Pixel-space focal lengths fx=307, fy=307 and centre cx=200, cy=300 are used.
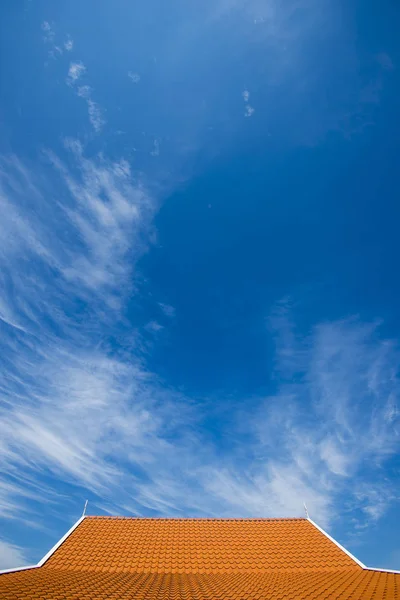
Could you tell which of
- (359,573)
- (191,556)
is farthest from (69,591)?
(359,573)

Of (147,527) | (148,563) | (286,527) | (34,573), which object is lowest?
(34,573)

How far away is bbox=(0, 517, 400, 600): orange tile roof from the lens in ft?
28.9

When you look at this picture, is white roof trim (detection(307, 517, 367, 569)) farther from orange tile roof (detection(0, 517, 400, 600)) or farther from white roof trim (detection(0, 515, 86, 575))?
white roof trim (detection(0, 515, 86, 575))

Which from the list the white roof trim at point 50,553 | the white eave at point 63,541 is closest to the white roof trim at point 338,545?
the white eave at point 63,541

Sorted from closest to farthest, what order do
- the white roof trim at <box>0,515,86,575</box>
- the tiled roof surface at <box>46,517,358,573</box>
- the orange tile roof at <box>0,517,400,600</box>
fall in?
the orange tile roof at <box>0,517,400,600</box> < the white roof trim at <box>0,515,86,575</box> < the tiled roof surface at <box>46,517,358,573</box>

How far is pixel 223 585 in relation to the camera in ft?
33.3

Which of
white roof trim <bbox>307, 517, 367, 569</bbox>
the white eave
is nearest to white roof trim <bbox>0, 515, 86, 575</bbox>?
the white eave

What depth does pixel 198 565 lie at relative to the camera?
1274cm

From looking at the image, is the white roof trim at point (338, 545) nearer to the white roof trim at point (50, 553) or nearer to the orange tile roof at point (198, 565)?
the orange tile roof at point (198, 565)

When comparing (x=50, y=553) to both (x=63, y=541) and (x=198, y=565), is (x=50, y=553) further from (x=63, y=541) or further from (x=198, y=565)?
(x=198, y=565)

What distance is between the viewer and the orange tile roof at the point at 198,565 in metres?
8.82

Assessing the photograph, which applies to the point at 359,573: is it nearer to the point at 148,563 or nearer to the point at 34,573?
the point at 148,563

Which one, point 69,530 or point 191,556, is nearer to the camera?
point 191,556

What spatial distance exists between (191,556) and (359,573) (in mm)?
6692
